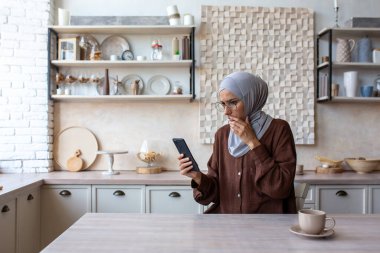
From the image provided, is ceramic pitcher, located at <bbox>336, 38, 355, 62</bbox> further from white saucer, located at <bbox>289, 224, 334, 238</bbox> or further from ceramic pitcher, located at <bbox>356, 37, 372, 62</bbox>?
white saucer, located at <bbox>289, 224, 334, 238</bbox>

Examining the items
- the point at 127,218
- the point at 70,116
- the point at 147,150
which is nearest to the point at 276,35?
the point at 147,150

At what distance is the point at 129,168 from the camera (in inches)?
141

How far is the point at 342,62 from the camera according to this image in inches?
135

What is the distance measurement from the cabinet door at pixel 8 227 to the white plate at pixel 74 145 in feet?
3.30

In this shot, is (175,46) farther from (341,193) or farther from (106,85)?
(341,193)

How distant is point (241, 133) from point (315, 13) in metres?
2.39

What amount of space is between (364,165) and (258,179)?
201 centimetres

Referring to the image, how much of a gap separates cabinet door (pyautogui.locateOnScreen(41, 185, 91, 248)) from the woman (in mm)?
1438

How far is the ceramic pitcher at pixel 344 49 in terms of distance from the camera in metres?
3.43

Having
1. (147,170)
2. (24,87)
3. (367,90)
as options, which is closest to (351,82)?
(367,90)

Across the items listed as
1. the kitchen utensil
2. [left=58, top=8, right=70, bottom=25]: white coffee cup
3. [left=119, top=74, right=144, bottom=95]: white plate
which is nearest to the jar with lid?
[left=119, top=74, right=144, bottom=95]: white plate

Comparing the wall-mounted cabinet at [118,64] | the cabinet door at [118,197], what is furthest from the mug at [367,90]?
the cabinet door at [118,197]

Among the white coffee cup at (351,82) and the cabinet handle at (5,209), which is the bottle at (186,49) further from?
the cabinet handle at (5,209)

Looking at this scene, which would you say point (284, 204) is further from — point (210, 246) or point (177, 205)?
point (177, 205)
